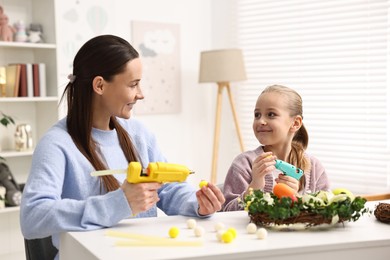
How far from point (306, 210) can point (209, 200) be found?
1.02 ft

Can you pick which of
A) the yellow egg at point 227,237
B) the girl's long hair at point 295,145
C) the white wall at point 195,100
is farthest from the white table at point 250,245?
the white wall at point 195,100

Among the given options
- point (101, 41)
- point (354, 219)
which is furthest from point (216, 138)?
point (354, 219)

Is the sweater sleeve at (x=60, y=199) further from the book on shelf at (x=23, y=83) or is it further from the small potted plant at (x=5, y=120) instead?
the book on shelf at (x=23, y=83)

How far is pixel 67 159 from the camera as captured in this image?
1902 mm

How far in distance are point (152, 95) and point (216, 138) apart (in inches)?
24.0

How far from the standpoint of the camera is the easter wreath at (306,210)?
1.56m

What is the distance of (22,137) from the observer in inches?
155

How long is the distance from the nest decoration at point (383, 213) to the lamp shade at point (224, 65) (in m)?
2.99

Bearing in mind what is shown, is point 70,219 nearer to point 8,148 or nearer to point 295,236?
point 295,236

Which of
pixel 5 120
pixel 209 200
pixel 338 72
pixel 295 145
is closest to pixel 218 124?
pixel 338 72

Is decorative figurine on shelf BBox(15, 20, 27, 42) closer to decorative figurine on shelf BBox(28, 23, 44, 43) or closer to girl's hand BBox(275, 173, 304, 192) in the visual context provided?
decorative figurine on shelf BBox(28, 23, 44, 43)

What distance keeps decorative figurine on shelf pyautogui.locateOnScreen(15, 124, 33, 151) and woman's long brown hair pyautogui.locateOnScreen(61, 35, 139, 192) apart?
2.02 meters

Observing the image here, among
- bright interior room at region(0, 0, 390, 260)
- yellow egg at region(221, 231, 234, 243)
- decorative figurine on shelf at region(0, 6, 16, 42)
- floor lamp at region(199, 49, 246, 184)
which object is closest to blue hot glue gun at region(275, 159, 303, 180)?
yellow egg at region(221, 231, 234, 243)

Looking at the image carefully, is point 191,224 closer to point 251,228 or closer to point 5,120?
point 251,228
